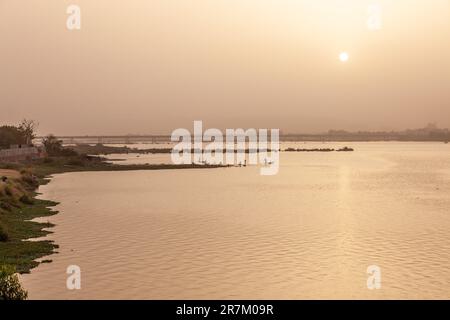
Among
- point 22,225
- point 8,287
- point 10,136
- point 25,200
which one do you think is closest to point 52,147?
point 10,136

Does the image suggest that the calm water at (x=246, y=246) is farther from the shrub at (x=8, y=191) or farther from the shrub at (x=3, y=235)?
the shrub at (x=8, y=191)

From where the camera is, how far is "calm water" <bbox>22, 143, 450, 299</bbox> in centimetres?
2131

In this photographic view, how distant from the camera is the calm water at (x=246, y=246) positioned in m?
21.3

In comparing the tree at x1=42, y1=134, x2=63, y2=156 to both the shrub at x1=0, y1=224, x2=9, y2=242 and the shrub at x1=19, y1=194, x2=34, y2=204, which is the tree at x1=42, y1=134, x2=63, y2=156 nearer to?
the shrub at x1=19, y1=194, x2=34, y2=204

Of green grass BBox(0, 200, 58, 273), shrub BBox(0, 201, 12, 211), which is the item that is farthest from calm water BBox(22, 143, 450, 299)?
shrub BBox(0, 201, 12, 211)

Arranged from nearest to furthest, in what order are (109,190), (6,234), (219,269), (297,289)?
1. (297,289)
2. (219,269)
3. (6,234)
4. (109,190)

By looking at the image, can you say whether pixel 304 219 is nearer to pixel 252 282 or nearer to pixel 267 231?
pixel 267 231

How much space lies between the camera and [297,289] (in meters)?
21.1

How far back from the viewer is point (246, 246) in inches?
1175

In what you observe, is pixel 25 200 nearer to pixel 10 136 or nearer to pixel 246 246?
pixel 246 246

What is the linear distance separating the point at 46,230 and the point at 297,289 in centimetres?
1785

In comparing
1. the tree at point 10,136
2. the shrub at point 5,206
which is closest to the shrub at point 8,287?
the shrub at point 5,206

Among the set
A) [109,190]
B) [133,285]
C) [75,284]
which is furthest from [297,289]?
[109,190]
